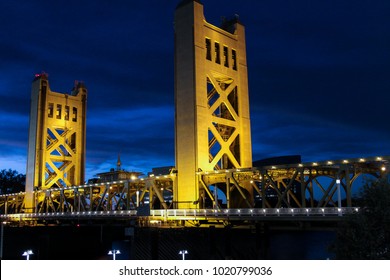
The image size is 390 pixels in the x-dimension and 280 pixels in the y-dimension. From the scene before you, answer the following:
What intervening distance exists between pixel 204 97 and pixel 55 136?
1611 inches

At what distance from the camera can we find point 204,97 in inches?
1847

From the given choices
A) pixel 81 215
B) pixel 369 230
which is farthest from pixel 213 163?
pixel 369 230

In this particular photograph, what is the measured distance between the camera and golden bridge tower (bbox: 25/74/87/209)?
75375mm

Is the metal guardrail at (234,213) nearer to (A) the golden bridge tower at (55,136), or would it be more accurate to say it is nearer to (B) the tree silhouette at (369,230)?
(B) the tree silhouette at (369,230)

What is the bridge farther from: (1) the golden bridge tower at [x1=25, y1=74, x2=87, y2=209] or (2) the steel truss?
(1) the golden bridge tower at [x1=25, y1=74, x2=87, y2=209]

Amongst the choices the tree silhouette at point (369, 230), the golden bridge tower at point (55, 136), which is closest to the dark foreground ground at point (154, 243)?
the tree silhouette at point (369, 230)

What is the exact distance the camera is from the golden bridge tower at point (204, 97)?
45.1m

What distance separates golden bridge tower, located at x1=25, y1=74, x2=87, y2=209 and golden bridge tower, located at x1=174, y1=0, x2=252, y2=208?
37.4 metres

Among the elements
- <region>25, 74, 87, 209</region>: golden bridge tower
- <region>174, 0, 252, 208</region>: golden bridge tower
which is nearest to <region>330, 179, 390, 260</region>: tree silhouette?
<region>174, 0, 252, 208</region>: golden bridge tower

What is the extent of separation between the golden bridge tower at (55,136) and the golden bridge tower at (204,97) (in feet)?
123

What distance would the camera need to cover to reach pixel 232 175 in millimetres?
41062

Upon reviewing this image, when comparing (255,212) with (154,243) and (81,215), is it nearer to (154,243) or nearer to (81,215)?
(154,243)
